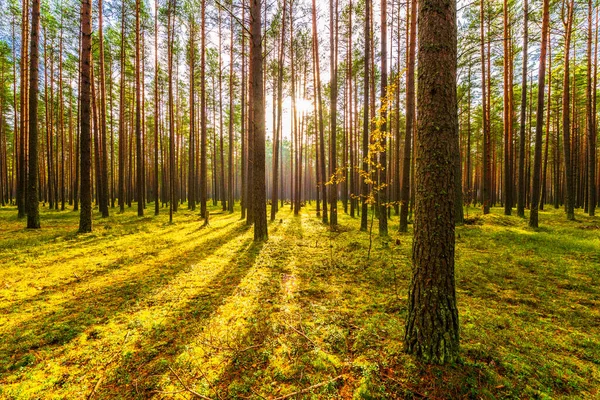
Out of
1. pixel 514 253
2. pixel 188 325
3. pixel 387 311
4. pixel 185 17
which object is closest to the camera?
pixel 188 325

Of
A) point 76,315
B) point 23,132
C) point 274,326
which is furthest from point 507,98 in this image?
point 23,132

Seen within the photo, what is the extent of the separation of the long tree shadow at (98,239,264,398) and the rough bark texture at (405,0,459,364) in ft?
8.47

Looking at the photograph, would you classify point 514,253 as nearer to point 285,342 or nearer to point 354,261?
point 354,261

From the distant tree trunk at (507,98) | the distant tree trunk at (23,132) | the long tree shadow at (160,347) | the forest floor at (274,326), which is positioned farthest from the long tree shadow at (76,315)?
the distant tree trunk at (507,98)

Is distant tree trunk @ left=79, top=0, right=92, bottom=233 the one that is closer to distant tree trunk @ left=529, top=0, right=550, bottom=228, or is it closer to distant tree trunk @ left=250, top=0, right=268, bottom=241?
distant tree trunk @ left=250, top=0, right=268, bottom=241

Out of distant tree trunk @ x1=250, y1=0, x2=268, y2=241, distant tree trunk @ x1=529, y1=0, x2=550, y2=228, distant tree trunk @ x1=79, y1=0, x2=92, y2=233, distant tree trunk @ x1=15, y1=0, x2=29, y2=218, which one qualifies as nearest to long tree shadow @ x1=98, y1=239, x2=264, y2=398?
distant tree trunk @ x1=250, y1=0, x2=268, y2=241

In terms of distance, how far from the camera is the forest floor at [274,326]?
2.11 meters

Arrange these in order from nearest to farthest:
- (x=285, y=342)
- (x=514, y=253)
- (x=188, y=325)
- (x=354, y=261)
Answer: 1. (x=285, y=342)
2. (x=188, y=325)
3. (x=354, y=261)
4. (x=514, y=253)

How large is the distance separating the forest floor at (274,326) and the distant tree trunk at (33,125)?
12.8 feet

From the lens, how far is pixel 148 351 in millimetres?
2578

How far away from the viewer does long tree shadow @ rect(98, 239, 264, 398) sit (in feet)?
6.84

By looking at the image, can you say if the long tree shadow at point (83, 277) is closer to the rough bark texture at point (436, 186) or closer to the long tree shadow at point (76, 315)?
the long tree shadow at point (76, 315)

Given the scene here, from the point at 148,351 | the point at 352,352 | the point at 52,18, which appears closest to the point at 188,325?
the point at 148,351

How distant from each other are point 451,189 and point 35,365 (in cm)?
448
